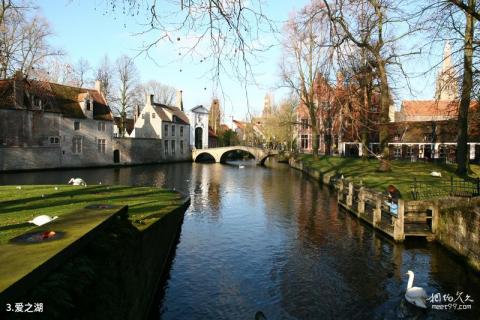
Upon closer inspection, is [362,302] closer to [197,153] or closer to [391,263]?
[391,263]

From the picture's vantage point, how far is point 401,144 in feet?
198

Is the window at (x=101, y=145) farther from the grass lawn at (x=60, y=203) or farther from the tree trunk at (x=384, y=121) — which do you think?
the tree trunk at (x=384, y=121)

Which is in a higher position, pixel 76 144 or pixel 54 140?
pixel 54 140

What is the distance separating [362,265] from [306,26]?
32.2 ft

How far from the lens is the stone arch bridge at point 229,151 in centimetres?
7031

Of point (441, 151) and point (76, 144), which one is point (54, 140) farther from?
point (441, 151)

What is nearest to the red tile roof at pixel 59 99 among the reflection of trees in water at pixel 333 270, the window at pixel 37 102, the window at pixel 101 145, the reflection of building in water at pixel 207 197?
the window at pixel 37 102

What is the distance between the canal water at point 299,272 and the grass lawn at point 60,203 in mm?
2150

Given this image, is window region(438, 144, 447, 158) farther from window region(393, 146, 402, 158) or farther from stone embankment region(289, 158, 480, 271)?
stone embankment region(289, 158, 480, 271)

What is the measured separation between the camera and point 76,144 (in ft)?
172

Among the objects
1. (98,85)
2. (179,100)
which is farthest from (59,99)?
(179,100)

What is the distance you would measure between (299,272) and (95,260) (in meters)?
8.24

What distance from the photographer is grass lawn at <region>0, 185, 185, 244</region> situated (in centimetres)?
1159

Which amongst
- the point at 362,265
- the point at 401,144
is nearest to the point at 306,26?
the point at 362,265
